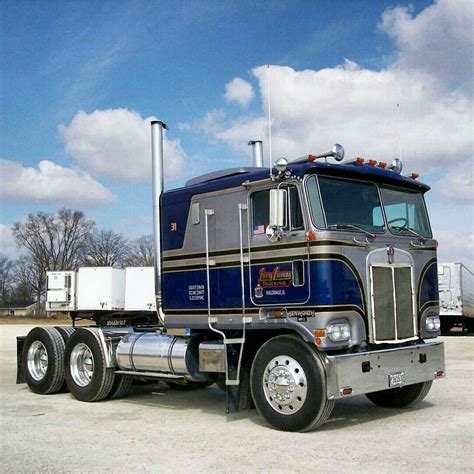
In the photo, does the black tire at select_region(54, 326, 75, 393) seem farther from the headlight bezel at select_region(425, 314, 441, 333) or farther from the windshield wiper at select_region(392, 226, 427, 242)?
the headlight bezel at select_region(425, 314, 441, 333)

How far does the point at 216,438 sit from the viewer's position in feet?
25.6

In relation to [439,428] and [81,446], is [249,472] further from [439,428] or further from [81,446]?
[439,428]

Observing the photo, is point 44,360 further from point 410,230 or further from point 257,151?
point 410,230

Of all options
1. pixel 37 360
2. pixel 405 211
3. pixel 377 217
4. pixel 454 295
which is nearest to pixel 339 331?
pixel 377 217

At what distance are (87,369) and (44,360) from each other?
1394mm

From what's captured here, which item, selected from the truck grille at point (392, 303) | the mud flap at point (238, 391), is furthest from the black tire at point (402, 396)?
the mud flap at point (238, 391)

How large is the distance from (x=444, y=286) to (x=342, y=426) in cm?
2283

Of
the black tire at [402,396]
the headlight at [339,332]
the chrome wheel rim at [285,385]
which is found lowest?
the black tire at [402,396]

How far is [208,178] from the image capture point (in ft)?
32.6

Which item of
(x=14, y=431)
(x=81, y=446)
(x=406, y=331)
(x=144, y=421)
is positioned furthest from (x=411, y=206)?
(x=14, y=431)

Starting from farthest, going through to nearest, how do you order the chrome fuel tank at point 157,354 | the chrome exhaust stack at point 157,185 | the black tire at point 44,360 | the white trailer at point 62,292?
the white trailer at point 62,292 → the black tire at point 44,360 → the chrome exhaust stack at point 157,185 → the chrome fuel tank at point 157,354

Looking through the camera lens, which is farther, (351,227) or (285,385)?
(351,227)

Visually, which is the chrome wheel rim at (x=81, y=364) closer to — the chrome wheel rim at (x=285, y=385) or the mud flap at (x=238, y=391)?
the mud flap at (x=238, y=391)

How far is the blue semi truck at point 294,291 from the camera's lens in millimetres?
8031
